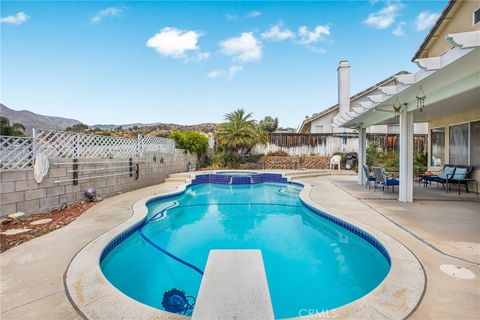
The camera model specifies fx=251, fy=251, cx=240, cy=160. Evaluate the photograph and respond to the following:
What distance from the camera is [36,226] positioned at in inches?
197

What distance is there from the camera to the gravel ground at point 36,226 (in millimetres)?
4205

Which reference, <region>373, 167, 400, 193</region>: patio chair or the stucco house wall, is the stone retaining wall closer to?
the stucco house wall

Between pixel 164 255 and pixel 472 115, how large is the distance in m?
10.6

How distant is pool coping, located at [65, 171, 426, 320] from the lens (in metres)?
2.25

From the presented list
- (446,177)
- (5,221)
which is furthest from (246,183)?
(5,221)

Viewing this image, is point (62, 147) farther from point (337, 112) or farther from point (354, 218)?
point (337, 112)

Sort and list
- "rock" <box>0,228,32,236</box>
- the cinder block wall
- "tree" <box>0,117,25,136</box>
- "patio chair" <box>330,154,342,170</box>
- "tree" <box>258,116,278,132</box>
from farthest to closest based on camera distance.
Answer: "tree" <box>258,116,278,132</box> < "tree" <box>0,117,25,136</box> < "patio chair" <box>330,154,342,170</box> < the cinder block wall < "rock" <box>0,228,32,236</box>

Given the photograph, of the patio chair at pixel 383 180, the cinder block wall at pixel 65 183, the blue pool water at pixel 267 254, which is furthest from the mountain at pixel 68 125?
the patio chair at pixel 383 180

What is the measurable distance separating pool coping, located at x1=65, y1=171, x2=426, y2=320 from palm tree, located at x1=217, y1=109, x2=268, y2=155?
1401 centimetres

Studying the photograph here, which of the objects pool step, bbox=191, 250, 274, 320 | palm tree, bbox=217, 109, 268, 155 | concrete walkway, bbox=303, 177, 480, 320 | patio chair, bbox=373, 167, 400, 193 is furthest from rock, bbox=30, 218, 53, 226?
palm tree, bbox=217, 109, 268, 155

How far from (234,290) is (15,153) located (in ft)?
19.9

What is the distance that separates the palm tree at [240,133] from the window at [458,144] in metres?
10.4

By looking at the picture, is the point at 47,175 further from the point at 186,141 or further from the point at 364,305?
the point at 186,141

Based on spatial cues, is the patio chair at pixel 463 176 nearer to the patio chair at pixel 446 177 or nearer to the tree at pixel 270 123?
the patio chair at pixel 446 177
